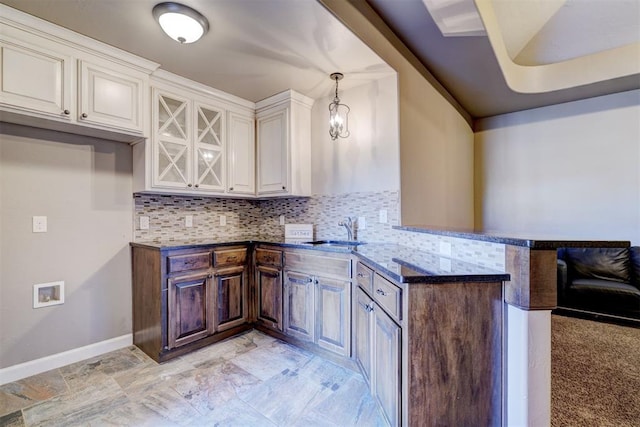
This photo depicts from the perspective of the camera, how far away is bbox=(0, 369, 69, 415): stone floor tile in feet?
5.66

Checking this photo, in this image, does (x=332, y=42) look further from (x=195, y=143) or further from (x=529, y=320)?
(x=529, y=320)

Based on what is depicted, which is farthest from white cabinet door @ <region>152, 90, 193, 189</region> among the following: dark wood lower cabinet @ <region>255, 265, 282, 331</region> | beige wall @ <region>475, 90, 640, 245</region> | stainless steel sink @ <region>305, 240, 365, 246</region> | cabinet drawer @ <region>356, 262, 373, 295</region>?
beige wall @ <region>475, 90, 640, 245</region>

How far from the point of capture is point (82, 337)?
2.28 m

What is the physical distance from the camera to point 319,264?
7.54 ft

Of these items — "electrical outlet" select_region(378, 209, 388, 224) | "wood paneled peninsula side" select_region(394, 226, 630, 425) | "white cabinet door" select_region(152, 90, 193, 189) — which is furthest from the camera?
"electrical outlet" select_region(378, 209, 388, 224)

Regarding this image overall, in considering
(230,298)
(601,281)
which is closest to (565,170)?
(601,281)

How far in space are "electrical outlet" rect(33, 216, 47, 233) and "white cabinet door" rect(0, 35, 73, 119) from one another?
0.79 meters

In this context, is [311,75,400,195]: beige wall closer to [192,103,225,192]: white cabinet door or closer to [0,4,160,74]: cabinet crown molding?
[192,103,225,192]: white cabinet door

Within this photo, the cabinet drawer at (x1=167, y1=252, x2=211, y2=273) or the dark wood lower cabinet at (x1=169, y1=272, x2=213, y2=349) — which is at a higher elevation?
the cabinet drawer at (x1=167, y1=252, x2=211, y2=273)

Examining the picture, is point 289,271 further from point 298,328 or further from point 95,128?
point 95,128

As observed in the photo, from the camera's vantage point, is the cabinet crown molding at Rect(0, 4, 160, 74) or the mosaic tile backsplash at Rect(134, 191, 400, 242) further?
the mosaic tile backsplash at Rect(134, 191, 400, 242)

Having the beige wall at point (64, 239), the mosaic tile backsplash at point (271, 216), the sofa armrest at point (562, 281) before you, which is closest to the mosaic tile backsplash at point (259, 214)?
the mosaic tile backsplash at point (271, 216)

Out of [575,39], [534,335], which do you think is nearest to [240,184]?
[534,335]

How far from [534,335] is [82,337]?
3072 mm
